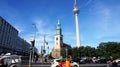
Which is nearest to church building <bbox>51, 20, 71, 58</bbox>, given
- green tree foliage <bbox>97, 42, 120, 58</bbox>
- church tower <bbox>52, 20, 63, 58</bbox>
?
church tower <bbox>52, 20, 63, 58</bbox>

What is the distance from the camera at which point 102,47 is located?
304ft

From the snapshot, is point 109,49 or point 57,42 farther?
point 57,42

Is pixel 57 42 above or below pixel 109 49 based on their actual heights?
above

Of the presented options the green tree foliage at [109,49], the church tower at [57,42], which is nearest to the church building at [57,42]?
the church tower at [57,42]

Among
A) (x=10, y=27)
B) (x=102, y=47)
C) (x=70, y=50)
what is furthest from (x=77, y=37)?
(x=10, y=27)

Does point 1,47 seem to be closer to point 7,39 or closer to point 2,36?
point 2,36

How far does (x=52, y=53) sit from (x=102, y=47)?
6442cm

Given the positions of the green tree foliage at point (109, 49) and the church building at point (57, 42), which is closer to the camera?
the green tree foliage at point (109, 49)

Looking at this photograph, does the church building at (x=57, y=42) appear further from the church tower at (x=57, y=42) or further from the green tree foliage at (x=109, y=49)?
the green tree foliage at (x=109, y=49)

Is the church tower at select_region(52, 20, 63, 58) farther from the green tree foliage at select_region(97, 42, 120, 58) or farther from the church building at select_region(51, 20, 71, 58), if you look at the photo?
the green tree foliage at select_region(97, 42, 120, 58)

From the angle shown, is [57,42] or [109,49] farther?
[57,42]

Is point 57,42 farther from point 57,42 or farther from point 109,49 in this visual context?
point 109,49

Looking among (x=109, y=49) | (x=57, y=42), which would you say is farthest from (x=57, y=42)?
(x=109, y=49)

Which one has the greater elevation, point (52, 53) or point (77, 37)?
point (77, 37)
